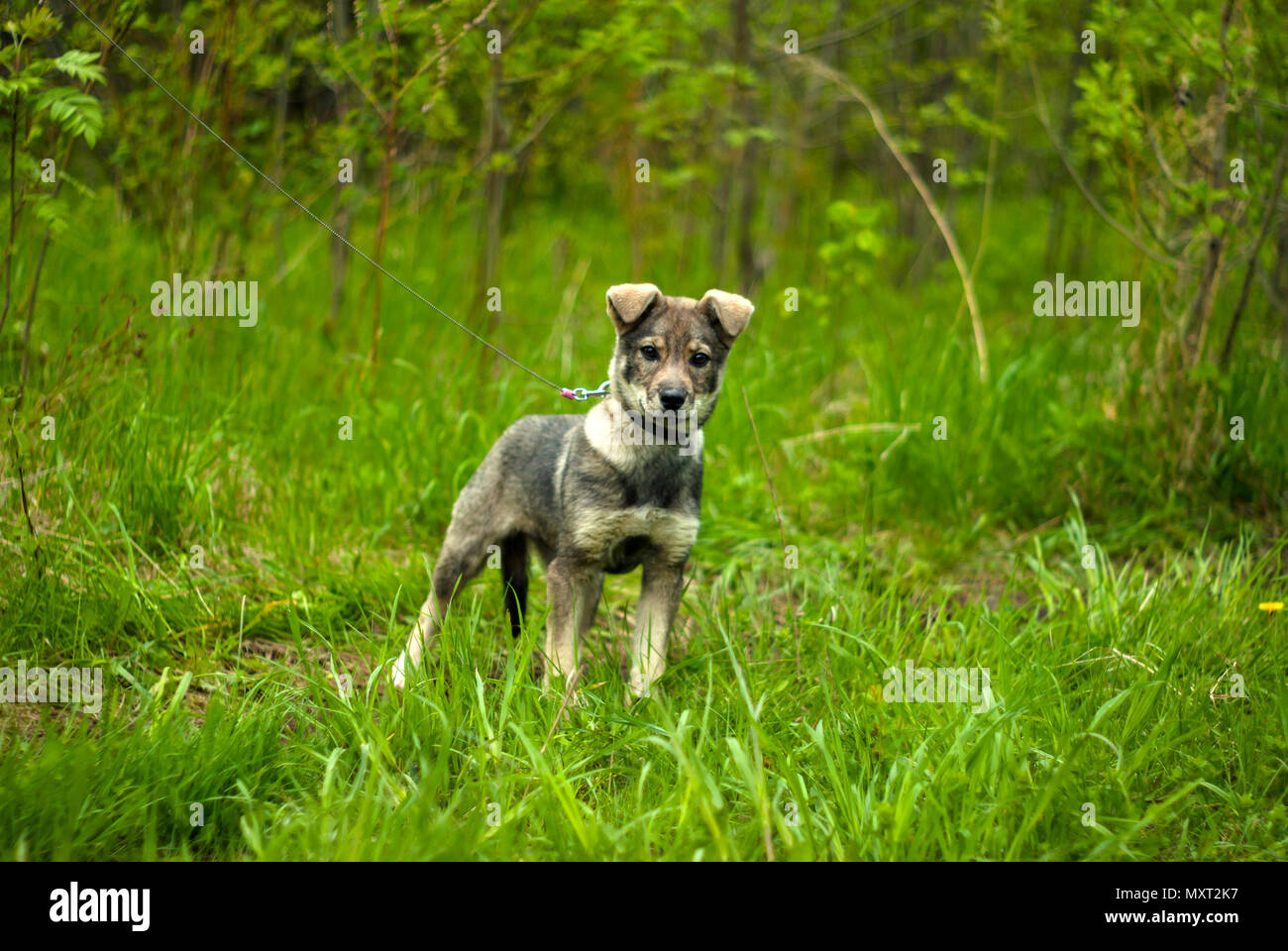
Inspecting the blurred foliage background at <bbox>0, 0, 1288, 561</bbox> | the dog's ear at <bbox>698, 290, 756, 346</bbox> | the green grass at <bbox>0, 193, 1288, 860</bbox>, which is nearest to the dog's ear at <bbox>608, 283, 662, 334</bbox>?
the dog's ear at <bbox>698, 290, 756, 346</bbox>

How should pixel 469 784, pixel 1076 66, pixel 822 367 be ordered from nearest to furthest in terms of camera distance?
pixel 469 784 < pixel 822 367 < pixel 1076 66

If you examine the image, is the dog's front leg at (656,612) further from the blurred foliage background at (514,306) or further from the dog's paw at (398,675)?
the blurred foliage background at (514,306)

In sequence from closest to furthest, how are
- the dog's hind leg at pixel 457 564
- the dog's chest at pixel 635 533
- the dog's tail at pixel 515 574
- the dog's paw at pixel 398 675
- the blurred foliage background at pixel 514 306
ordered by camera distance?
the dog's paw at pixel 398 675 < the dog's chest at pixel 635 533 < the dog's hind leg at pixel 457 564 < the dog's tail at pixel 515 574 < the blurred foliage background at pixel 514 306

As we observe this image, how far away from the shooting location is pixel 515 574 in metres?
4.53

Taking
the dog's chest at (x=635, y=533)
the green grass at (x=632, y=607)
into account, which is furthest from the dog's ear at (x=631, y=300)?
the green grass at (x=632, y=607)

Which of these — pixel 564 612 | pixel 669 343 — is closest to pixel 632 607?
pixel 564 612

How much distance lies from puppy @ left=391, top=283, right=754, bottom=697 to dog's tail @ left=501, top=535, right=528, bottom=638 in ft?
0.88

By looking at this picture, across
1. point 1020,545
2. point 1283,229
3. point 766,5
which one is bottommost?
point 1020,545

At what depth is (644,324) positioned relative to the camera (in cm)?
390

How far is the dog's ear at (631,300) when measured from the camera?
384 cm

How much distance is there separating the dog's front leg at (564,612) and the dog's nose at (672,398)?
0.72 meters
